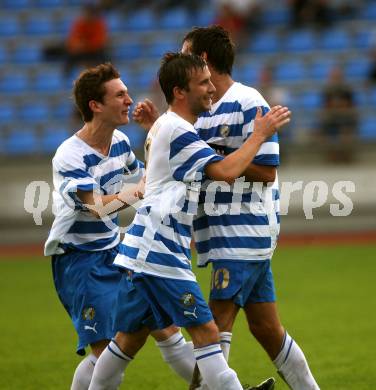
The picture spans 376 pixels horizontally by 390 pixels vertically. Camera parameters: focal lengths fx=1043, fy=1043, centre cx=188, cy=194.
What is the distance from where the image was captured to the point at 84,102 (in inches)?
257

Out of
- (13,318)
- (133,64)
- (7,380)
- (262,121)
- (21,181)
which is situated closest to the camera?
(262,121)

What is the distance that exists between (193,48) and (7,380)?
2.94 metres

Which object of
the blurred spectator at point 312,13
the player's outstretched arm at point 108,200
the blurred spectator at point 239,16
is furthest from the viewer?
the blurred spectator at point 312,13

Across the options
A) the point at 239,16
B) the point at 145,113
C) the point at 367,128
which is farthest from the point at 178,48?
the point at 145,113

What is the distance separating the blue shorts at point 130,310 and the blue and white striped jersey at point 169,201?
18 centimetres

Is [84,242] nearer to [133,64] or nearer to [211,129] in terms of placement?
[211,129]

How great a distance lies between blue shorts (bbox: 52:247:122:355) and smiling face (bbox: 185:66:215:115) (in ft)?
4.09

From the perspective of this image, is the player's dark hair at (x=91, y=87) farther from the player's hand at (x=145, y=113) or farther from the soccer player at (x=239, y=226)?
the soccer player at (x=239, y=226)

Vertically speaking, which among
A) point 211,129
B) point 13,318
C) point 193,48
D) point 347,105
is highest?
point 193,48

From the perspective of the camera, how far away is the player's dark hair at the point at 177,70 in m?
5.76

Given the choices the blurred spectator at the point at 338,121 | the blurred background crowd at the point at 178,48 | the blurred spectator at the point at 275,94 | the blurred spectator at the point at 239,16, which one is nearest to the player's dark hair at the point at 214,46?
the blurred background crowd at the point at 178,48

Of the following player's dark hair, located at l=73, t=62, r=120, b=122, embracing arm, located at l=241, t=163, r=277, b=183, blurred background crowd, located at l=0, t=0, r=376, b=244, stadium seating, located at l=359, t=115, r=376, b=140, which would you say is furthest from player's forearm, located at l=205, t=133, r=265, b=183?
stadium seating, located at l=359, t=115, r=376, b=140

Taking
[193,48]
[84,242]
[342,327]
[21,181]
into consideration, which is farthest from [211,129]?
[21,181]

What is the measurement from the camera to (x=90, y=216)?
21.1ft
